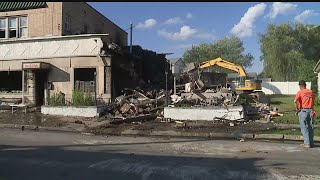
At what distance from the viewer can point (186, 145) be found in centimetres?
1218

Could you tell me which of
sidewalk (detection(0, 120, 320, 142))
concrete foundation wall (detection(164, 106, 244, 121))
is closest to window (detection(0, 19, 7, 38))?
sidewalk (detection(0, 120, 320, 142))

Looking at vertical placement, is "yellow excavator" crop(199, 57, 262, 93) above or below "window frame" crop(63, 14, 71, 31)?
below

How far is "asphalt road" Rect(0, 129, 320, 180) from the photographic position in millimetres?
7859

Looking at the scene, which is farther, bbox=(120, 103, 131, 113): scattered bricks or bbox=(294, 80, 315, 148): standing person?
bbox=(120, 103, 131, 113): scattered bricks

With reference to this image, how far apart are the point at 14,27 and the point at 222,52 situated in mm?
86481

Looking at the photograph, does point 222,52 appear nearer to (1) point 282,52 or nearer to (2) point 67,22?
(1) point 282,52

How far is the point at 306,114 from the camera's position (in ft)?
38.5

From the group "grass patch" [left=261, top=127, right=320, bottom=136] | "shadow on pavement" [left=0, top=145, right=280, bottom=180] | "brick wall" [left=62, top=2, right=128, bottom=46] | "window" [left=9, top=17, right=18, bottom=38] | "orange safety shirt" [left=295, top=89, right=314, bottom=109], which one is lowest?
"shadow on pavement" [left=0, top=145, right=280, bottom=180]

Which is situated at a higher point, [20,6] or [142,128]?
[20,6]

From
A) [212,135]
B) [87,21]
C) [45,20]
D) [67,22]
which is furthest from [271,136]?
[87,21]

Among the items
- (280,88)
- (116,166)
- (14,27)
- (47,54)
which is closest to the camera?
(116,166)

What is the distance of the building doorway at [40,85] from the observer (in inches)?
952

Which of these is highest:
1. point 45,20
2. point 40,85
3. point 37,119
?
point 45,20

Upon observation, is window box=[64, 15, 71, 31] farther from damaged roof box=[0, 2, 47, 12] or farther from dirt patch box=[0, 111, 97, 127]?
dirt patch box=[0, 111, 97, 127]
